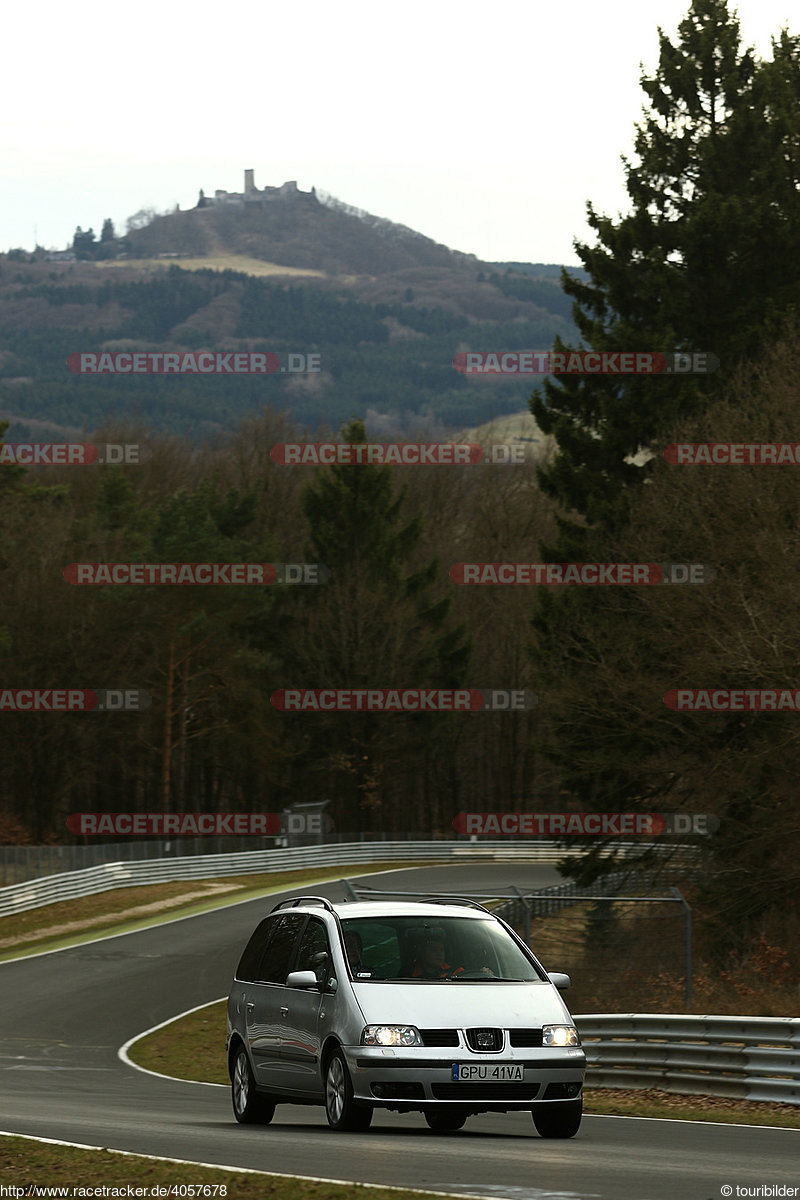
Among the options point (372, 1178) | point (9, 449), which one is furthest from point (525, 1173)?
point (9, 449)

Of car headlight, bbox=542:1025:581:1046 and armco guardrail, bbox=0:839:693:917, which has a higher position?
car headlight, bbox=542:1025:581:1046

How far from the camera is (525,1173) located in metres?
9.63

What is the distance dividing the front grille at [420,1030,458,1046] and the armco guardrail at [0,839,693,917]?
2217 cm

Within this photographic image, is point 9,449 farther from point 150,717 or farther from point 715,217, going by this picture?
point 715,217

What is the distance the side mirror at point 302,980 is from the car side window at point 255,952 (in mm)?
1654

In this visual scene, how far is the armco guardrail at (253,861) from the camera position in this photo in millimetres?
48281

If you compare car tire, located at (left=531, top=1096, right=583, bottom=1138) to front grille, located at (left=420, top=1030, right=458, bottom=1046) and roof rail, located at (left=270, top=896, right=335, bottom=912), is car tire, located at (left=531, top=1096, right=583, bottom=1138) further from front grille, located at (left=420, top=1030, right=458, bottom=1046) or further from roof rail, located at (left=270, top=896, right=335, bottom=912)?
roof rail, located at (left=270, top=896, right=335, bottom=912)

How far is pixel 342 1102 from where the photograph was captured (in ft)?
38.3

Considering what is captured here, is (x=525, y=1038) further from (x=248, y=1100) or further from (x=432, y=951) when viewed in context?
(x=248, y=1100)

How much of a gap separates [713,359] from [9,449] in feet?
136

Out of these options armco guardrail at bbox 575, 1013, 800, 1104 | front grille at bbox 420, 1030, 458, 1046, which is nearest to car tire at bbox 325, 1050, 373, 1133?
front grille at bbox 420, 1030, 458, 1046

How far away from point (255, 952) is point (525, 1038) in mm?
3271

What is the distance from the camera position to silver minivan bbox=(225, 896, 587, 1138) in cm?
1122

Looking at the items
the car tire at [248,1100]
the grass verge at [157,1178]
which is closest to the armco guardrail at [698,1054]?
the car tire at [248,1100]
